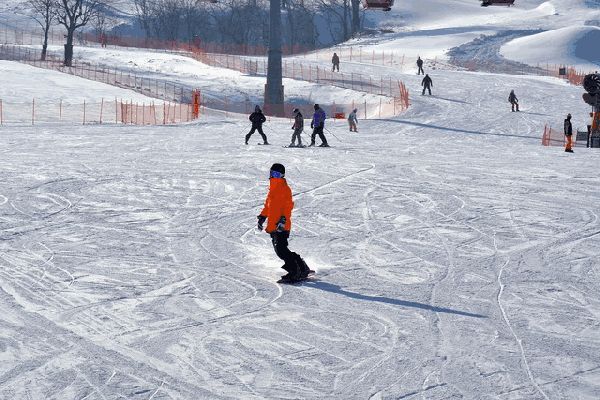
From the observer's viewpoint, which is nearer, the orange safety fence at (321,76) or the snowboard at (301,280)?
the snowboard at (301,280)

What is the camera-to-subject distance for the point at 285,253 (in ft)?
36.6

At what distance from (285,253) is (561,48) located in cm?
6944

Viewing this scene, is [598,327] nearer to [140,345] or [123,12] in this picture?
[140,345]

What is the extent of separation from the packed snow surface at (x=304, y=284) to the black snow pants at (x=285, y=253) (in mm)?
253

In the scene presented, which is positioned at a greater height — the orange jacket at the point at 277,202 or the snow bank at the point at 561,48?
the snow bank at the point at 561,48

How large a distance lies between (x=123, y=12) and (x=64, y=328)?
116 m

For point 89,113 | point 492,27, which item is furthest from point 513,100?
point 492,27

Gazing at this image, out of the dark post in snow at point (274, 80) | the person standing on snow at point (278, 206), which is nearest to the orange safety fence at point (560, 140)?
the dark post in snow at point (274, 80)

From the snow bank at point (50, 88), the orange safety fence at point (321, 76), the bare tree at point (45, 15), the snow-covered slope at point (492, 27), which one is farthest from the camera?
the snow-covered slope at point (492, 27)

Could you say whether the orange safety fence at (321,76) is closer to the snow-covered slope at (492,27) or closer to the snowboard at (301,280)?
the snow-covered slope at (492,27)

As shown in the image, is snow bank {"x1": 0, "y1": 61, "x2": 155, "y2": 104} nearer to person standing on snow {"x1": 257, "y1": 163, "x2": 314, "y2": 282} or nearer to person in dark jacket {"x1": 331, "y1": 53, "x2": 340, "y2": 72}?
person in dark jacket {"x1": 331, "y1": 53, "x2": 340, "y2": 72}

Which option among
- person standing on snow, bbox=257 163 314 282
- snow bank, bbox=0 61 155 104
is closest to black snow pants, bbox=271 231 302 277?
person standing on snow, bbox=257 163 314 282

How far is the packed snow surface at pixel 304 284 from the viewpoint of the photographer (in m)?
7.96

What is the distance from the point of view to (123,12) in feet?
397
